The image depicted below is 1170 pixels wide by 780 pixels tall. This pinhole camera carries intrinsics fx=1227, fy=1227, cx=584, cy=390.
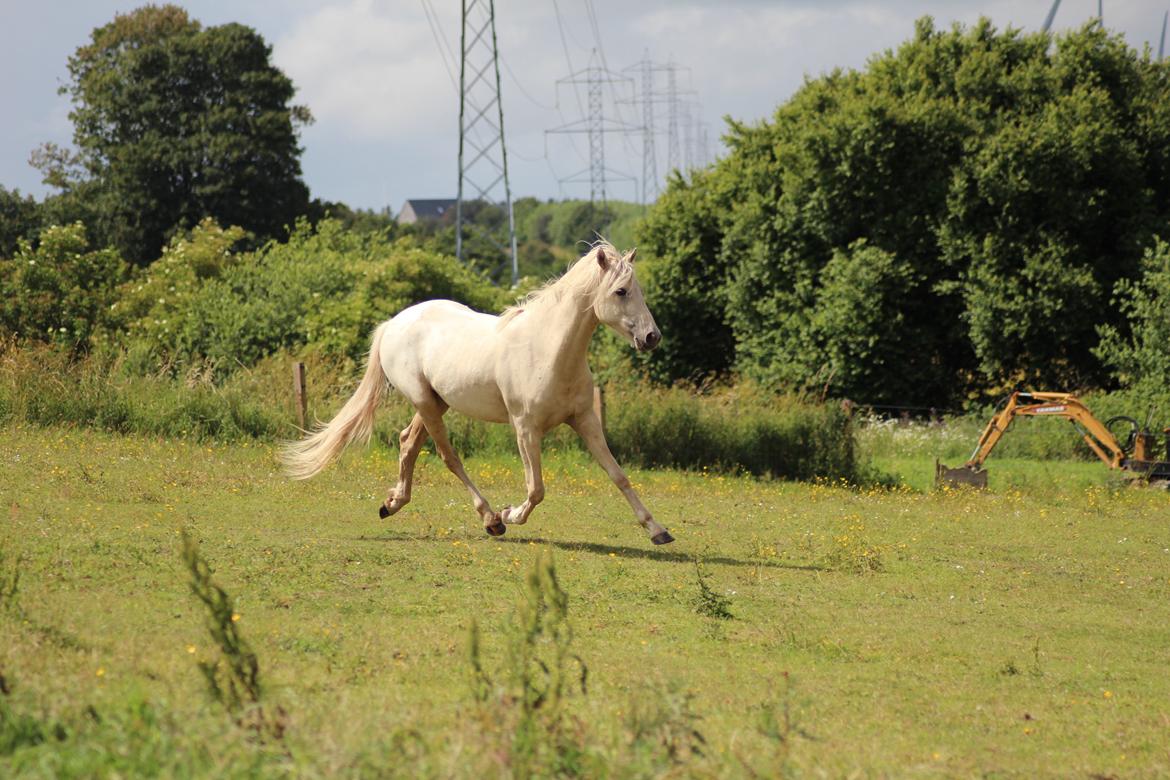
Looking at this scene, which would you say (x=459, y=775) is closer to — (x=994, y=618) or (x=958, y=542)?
(x=994, y=618)

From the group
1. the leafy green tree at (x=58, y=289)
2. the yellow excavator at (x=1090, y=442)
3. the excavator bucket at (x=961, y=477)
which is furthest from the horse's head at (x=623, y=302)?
the leafy green tree at (x=58, y=289)

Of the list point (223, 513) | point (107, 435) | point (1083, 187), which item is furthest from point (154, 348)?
point (1083, 187)

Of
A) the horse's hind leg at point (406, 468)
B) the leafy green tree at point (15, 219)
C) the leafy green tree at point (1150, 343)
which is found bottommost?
the horse's hind leg at point (406, 468)

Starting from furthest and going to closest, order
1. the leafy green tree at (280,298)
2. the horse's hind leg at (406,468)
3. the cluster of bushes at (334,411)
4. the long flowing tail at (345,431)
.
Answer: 1. the leafy green tree at (280,298)
2. the cluster of bushes at (334,411)
3. the long flowing tail at (345,431)
4. the horse's hind leg at (406,468)

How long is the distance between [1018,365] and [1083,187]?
14.5ft

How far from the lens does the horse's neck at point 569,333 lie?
10.4 metres

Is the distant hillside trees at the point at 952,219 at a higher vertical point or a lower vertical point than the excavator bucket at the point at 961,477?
higher

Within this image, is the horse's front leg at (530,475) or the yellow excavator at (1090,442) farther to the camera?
the yellow excavator at (1090,442)

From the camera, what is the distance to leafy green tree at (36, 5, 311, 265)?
49719mm

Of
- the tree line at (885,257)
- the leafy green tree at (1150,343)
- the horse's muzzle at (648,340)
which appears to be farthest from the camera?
the tree line at (885,257)

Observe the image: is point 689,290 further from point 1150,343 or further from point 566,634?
point 566,634

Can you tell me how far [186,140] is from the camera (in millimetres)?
50062

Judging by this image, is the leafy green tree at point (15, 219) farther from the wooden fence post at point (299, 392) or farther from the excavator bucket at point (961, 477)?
the excavator bucket at point (961, 477)

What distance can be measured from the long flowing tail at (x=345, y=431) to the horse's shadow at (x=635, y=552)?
1468 millimetres
